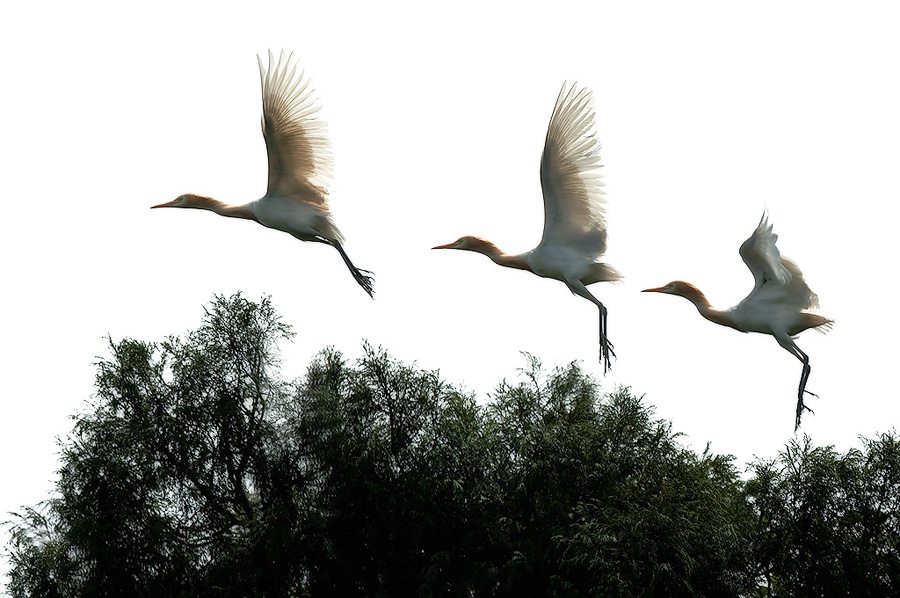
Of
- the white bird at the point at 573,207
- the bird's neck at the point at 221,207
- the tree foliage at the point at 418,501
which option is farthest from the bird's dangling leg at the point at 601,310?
the tree foliage at the point at 418,501

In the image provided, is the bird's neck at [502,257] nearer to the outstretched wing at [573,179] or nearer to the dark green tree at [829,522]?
the outstretched wing at [573,179]

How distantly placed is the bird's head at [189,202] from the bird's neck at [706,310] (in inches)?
304

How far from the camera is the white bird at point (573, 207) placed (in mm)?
19031

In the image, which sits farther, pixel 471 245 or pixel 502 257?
pixel 471 245

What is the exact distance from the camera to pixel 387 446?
117 feet

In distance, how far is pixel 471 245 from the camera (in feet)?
71.3

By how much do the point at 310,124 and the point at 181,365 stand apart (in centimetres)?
2185

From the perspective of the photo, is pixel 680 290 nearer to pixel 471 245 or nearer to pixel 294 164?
pixel 471 245

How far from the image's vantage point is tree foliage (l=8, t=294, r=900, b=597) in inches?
1294

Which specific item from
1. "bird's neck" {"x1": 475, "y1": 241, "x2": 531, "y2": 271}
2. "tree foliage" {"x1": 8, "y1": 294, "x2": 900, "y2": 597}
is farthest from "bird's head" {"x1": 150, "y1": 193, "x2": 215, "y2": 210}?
"tree foliage" {"x1": 8, "y1": 294, "x2": 900, "y2": 597}

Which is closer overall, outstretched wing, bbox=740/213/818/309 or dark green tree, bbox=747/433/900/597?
outstretched wing, bbox=740/213/818/309

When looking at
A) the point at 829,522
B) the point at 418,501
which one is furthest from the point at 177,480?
the point at 829,522

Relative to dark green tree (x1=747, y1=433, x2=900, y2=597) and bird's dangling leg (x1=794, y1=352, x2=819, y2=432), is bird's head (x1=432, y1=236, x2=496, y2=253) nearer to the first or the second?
bird's dangling leg (x1=794, y1=352, x2=819, y2=432)

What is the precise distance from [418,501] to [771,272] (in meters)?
17.4
